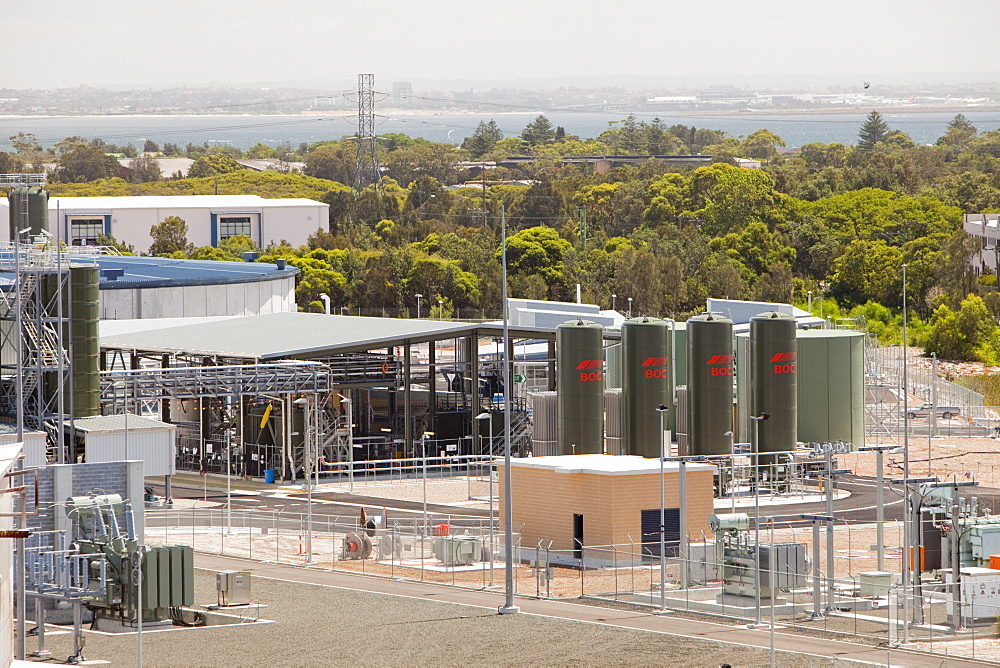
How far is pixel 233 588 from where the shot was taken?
35594 millimetres

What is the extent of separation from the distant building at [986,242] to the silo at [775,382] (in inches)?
2394

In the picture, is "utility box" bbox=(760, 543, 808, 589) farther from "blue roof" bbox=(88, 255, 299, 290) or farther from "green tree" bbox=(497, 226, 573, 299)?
"green tree" bbox=(497, 226, 573, 299)

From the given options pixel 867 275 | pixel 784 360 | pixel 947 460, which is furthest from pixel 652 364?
pixel 867 275

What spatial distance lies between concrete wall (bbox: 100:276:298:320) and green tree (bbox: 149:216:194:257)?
45.8 m

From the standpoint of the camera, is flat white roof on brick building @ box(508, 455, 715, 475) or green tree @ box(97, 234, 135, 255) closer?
flat white roof on brick building @ box(508, 455, 715, 475)

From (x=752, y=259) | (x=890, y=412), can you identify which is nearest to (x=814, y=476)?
(x=890, y=412)

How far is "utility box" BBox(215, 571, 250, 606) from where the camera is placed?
35.4 m

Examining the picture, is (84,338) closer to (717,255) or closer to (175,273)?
(175,273)

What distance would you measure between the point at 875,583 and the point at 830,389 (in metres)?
24.6

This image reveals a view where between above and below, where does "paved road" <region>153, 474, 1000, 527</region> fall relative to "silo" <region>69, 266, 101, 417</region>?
below

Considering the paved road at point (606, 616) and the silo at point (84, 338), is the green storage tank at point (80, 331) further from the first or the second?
the paved road at point (606, 616)

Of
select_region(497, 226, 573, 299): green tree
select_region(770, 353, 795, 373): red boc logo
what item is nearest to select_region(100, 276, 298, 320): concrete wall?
select_region(497, 226, 573, 299): green tree

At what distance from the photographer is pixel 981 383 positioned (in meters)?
82.0

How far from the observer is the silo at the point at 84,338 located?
49.7 m
